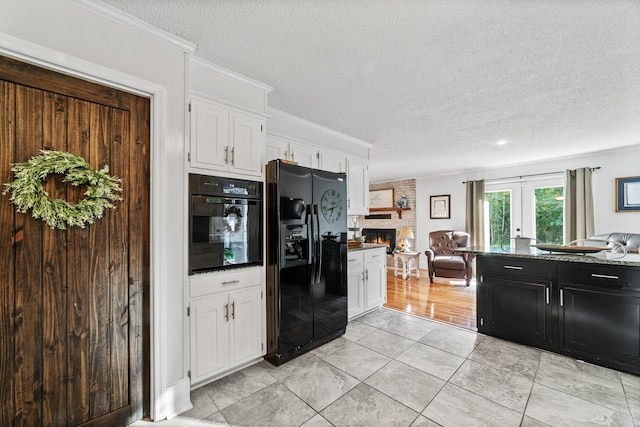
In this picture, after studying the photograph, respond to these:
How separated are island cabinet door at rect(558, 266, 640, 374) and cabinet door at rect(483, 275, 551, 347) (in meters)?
0.12

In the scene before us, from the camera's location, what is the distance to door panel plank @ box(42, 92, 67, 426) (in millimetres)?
1380

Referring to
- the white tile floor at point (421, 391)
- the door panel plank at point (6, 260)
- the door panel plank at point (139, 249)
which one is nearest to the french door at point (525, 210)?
the white tile floor at point (421, 391)

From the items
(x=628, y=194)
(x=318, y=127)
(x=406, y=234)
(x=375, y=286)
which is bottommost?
(x=375, y=286)

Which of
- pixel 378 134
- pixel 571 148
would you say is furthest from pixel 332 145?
pixel 571 148

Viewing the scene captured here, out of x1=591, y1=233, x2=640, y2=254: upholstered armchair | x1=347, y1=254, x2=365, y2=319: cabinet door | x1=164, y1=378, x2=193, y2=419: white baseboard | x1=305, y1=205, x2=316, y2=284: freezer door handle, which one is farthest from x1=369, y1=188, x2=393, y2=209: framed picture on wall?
x1=164, y1=378, x2=193, y2=419: white baseboard

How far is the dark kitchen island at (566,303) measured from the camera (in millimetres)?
2176

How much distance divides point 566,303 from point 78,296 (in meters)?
3.76

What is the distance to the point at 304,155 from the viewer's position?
124 inches

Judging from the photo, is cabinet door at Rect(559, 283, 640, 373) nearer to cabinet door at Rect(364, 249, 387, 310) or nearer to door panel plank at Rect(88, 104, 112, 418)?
cabinet door at Rect(364, 249, 387, 310)

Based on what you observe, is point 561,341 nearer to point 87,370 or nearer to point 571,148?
point 571,148

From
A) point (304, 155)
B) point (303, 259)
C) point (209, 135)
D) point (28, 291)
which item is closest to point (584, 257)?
point (303, 259)

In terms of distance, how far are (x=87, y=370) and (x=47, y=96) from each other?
1.51m

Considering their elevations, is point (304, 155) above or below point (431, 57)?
below

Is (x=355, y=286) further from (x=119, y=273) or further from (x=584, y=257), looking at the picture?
(x=119, y=273)
